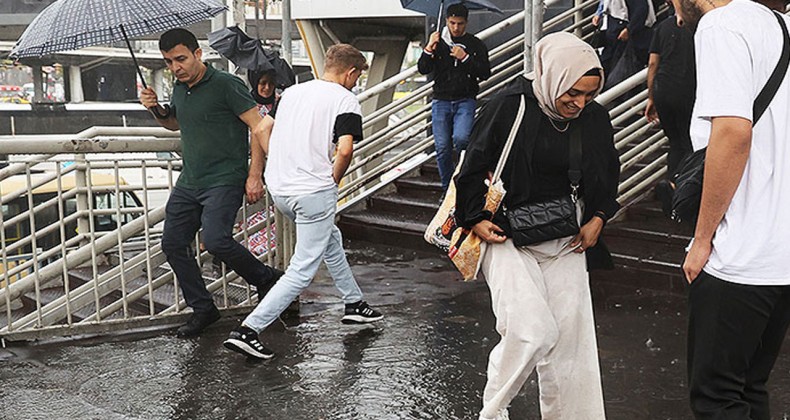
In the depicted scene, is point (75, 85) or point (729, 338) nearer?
point (729, 338)

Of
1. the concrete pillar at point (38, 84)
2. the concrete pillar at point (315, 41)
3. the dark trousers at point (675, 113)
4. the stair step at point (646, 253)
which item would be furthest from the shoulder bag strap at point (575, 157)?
the concrete pillar at point (38, 84)

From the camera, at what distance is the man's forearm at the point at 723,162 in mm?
2705

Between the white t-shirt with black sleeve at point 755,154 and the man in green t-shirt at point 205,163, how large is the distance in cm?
337

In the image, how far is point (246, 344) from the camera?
5.18 metres

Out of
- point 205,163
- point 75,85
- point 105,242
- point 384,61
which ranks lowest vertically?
point 75,85

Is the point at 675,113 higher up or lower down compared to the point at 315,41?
higher up

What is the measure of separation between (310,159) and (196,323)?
1.34 m

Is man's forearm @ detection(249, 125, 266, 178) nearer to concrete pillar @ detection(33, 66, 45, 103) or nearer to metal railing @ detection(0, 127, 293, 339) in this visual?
metal railing @ detection(0, 127, 293, 339)

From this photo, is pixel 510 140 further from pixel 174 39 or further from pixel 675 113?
pixel 174 39

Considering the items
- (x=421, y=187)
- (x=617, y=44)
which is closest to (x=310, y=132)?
(x=617, y=44)

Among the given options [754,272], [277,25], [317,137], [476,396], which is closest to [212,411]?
[476,396]

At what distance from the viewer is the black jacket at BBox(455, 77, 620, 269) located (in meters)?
3.75

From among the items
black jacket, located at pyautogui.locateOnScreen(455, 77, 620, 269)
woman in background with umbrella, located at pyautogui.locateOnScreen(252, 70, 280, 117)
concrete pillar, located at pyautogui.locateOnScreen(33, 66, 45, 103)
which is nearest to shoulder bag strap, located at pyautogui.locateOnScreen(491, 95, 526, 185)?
black jacket, located at pyautogui.locateOnScreen(455, 77, 620, 269)

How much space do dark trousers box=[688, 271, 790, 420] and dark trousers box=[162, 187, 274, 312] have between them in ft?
10.8
